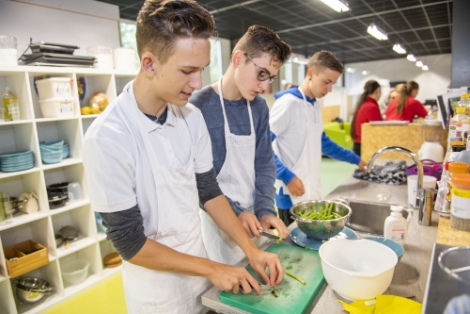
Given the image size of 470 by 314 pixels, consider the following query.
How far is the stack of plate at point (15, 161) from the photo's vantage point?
8.55ft

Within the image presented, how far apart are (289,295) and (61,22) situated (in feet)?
11.5

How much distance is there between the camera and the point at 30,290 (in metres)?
2.79

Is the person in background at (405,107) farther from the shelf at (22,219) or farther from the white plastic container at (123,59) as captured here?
the shelf at (22,219)

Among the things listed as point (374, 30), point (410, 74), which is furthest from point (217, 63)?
point (410, 74)

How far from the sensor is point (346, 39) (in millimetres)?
9492

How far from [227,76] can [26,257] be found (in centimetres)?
237

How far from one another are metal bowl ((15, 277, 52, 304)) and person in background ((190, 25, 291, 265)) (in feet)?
6.86

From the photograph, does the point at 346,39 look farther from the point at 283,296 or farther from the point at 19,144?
the point at 283,296

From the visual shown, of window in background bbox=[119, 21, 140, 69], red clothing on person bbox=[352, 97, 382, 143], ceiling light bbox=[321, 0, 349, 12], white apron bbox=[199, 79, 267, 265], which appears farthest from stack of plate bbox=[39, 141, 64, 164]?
red clothing on person bbox=[352, 97, 382, 143]

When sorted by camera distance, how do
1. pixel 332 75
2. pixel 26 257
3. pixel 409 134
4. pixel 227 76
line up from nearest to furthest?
pixel 227 76 → pixel 332 75 → pixel 26 257 → pixel 409 134

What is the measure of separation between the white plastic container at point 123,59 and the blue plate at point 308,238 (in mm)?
2716

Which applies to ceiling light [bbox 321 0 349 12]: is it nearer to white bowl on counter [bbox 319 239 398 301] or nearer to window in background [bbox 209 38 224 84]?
window in background [bbox 209 38 224 84]

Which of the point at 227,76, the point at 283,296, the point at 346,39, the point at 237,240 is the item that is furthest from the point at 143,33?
the point at 346,39

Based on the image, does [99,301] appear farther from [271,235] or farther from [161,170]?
[161,170]
